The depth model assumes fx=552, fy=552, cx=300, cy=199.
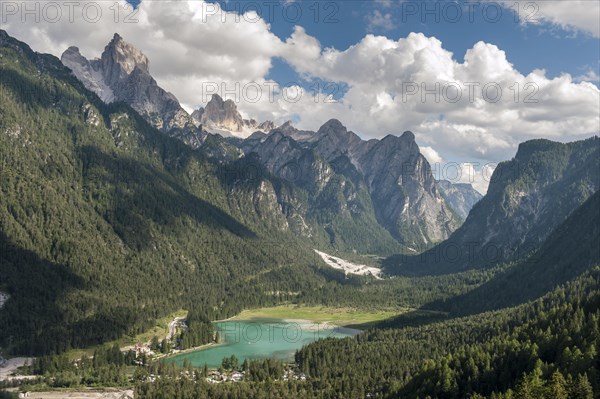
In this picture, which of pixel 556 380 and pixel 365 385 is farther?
pixel 365 385

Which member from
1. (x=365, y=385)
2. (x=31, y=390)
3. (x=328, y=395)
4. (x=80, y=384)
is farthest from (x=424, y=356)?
(x=31, y=390)

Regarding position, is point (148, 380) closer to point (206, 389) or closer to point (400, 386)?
point (206, 389)

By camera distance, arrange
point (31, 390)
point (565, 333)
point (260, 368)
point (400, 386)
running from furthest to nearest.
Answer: point (260, 368) → point (31, 390) → point (400, 386) → point (565, 333)

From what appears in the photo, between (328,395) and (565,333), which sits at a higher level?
(565,333)

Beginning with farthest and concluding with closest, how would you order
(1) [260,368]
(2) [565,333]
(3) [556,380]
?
(1) [260,368], (2) [565,333], (3) [556,380]

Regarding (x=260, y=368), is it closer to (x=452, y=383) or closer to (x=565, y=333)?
(x=452, y=383)

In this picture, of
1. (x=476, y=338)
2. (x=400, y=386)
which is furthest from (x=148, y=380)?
(x=476, y=338)

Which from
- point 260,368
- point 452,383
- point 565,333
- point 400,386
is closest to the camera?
point 452,383

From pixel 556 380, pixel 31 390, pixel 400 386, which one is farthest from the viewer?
pixel 31 390

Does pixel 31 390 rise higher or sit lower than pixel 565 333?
lower
